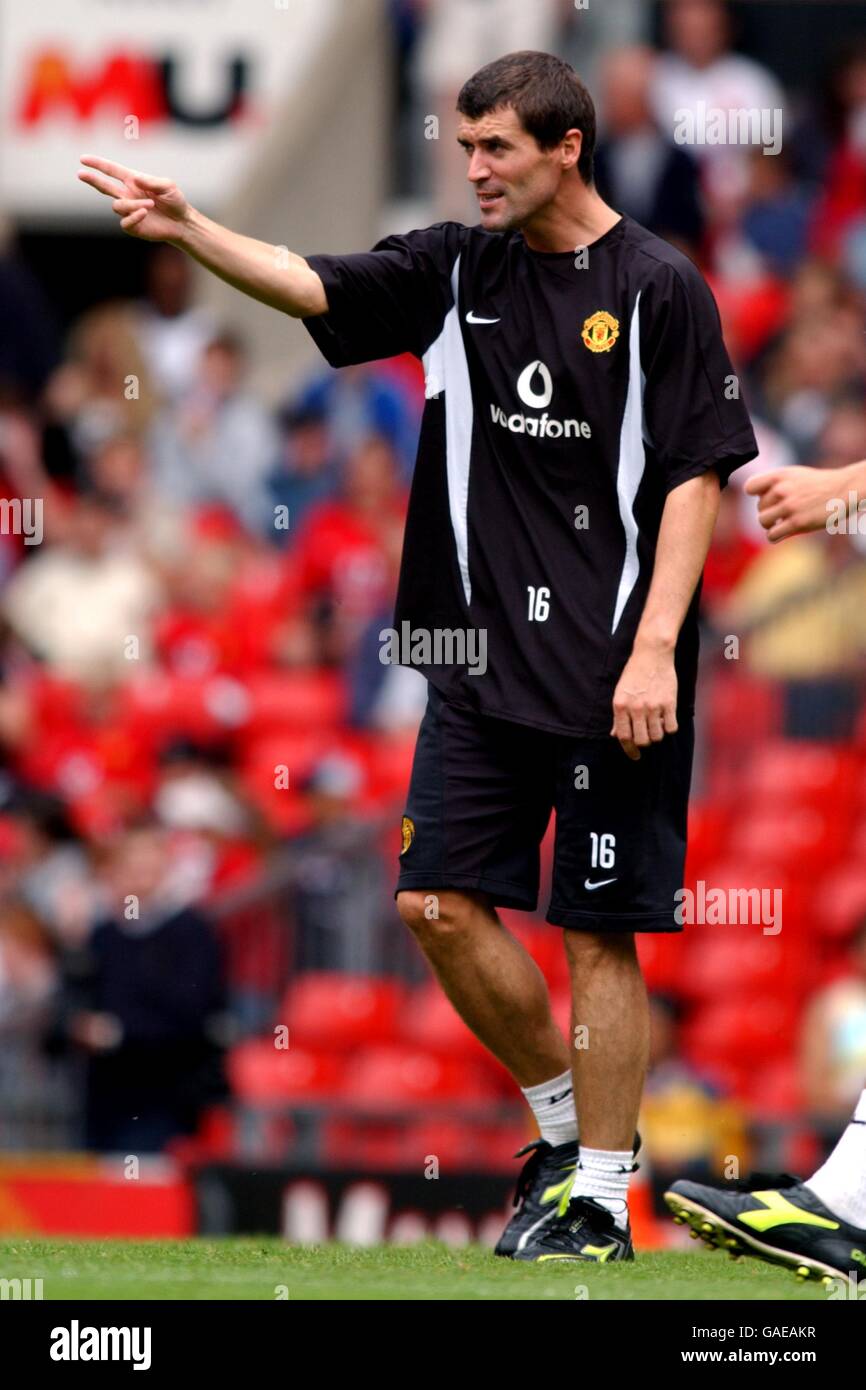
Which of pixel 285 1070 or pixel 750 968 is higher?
pixel 750 968

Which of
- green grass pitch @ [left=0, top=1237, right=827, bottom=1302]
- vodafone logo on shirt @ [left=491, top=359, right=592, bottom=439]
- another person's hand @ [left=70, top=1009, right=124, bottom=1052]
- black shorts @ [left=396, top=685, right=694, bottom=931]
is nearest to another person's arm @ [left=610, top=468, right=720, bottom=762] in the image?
black shorts @ [left=396, top=685, right=694, bottom=931]

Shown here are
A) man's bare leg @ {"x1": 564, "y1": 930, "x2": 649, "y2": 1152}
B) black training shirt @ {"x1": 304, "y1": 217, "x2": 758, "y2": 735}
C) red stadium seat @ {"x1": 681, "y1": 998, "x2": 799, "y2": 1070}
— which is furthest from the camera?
red stadium seat @ {"x1": 681, "y1": 998, "x2": 799, "y2": 1070}

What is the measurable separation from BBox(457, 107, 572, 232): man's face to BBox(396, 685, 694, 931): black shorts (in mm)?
1072

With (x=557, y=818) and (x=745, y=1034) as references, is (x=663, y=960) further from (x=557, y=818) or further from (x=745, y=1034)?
(x=557, y=818)

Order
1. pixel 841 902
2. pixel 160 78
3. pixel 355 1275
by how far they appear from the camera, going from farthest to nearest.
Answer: pixel 160 78, pixel 841 902, pixel 355 1275

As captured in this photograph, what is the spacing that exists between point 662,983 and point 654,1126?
1.26 meters

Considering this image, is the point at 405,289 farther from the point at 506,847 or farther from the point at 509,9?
the point at 509,9

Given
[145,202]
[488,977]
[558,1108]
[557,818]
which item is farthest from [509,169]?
[558,1108]

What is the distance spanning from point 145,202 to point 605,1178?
7.53 ft

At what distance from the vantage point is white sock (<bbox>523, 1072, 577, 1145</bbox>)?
6.26 meters

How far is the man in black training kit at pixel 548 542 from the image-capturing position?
583 cm

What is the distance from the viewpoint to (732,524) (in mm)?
12461

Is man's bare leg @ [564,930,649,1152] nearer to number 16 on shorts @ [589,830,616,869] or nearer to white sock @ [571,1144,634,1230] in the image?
white sock @ [571,1144,634,1230]

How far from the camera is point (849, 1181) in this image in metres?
5.61
